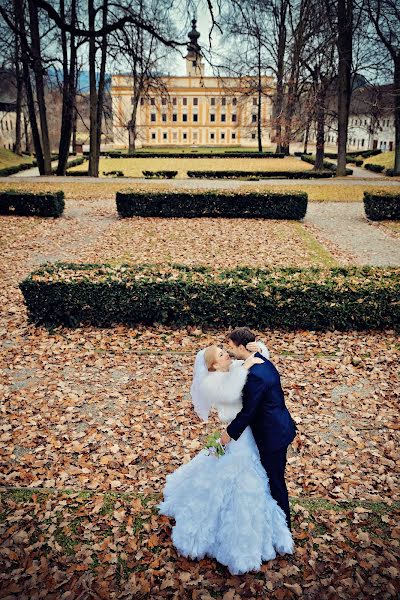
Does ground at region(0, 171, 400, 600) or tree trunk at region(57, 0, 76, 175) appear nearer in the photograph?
ground at region(0, 171, 400, 600)

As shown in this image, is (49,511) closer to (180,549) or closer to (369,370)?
(180,549)

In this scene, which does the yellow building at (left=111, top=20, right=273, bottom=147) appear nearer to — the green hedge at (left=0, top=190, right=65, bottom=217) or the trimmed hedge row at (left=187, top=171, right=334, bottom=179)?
the trimmed hedge row at (left=187, top=171, right=334, bottom=179)

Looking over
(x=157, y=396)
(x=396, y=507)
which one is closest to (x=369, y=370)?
(x=396, y=507)

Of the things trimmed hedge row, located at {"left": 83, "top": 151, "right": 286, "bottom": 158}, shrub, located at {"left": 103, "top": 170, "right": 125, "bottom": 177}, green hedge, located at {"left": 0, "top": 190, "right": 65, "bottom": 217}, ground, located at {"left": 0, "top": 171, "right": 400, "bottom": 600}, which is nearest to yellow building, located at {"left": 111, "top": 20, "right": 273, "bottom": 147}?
trimmed hedge row, located at {"left": 83, "top": 151, "right": 286, "bottom": 158}

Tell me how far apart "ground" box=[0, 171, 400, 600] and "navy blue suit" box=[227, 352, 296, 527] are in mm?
1026

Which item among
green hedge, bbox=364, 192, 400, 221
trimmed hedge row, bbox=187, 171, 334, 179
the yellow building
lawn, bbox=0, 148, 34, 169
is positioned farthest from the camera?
the yellow building

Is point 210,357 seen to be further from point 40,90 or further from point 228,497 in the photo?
point 40,90

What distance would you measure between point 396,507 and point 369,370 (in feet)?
9.51

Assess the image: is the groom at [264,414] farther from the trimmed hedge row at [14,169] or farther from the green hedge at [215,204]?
the trimmed hedge row at [14,169]

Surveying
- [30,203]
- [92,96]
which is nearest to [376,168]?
[92,96]

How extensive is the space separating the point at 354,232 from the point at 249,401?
14825 millimetres

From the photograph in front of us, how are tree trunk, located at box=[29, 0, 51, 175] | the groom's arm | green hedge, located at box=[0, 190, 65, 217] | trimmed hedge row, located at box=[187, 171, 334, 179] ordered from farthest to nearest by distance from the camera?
trimmed hedge row, located at box=[187, 171, 334, 179], tree trunk, located at box=[29, 0, 51, 175], green hedge, located at box=[0, 190, 65, 217], the groom's arm

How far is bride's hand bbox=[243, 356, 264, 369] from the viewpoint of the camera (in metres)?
3.23

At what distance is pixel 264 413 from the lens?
3.35m
